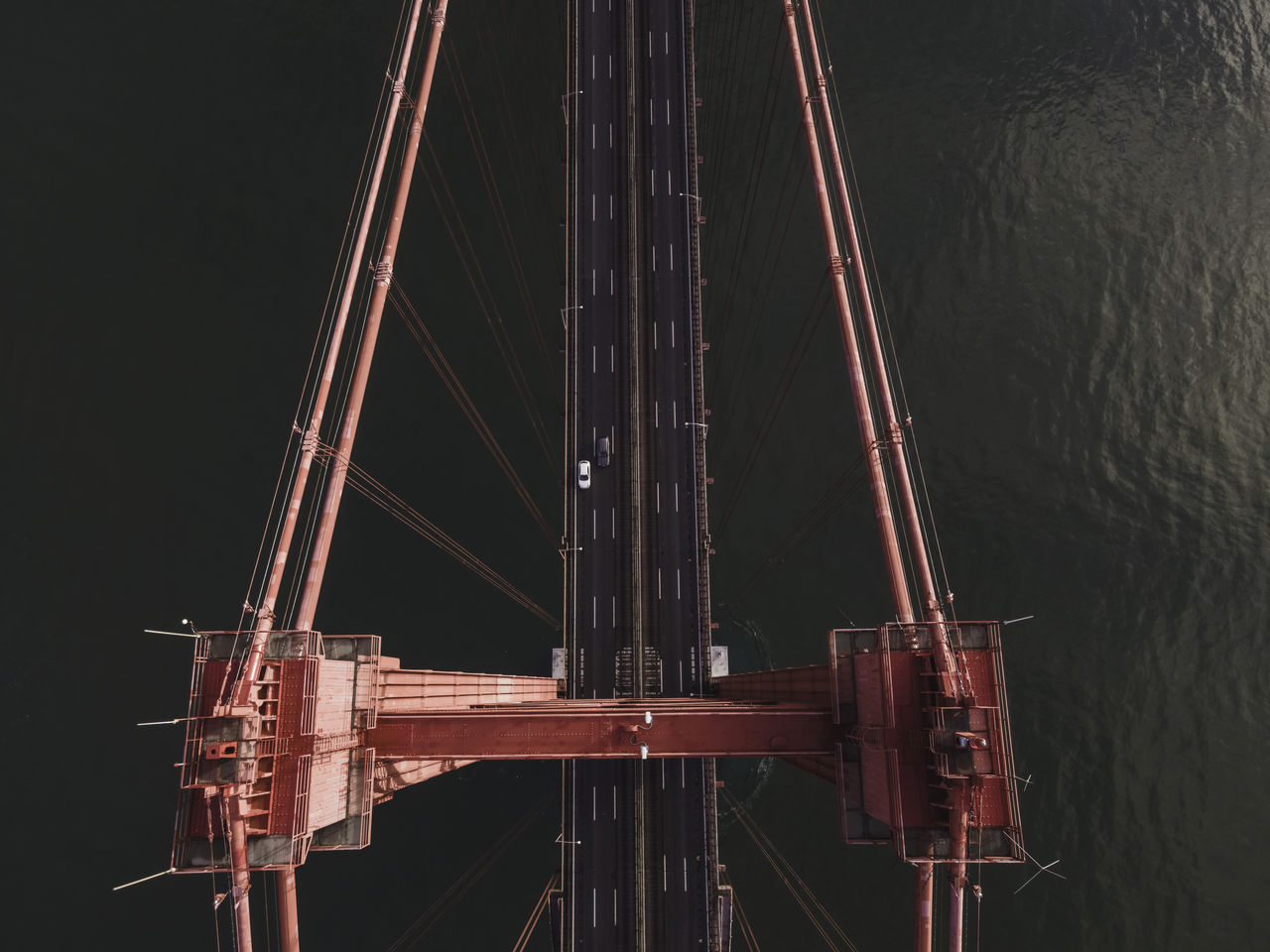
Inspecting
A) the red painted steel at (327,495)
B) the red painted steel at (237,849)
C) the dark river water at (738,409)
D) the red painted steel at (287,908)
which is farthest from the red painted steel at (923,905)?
the red painted steel at (237,849)

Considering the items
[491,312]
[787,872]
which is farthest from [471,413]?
[787,872]

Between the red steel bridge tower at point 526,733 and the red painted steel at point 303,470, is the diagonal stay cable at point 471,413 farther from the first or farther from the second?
the red painted steel at point 303,470

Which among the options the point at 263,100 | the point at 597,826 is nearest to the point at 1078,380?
the point at 597,826

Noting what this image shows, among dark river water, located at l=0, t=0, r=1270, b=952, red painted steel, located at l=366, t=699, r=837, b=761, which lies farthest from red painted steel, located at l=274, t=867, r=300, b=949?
dark river water, located at l=0, t=0, r=1270, b=952

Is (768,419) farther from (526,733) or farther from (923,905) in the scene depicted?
(923,905)

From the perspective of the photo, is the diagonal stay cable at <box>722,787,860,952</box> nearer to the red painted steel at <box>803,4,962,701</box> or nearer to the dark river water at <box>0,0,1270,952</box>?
the dark river water at <box>0,0,1270,952</box>

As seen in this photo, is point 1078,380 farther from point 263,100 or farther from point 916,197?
point 263,100

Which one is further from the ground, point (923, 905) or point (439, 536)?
point (439, 536)
